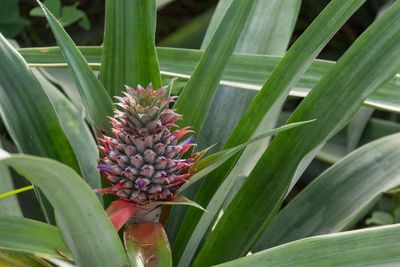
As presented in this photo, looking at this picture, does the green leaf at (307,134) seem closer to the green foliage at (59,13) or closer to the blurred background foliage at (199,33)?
the blurred background foliage at (199,33)

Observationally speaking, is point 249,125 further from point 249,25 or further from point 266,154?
point 249,25

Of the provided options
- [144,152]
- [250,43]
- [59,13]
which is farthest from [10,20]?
[144,152]

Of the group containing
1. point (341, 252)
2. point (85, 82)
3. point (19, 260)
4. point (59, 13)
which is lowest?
point (19, 260)

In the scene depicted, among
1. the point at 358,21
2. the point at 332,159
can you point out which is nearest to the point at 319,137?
the point at 332,159

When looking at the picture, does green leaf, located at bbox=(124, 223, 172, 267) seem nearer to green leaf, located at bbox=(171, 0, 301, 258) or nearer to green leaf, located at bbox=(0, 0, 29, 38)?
green leaf, located at bbox=(171, 0, 301, 258)

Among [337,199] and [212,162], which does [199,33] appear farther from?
[212,162]

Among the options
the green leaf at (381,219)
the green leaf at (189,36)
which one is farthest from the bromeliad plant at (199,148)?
the green leaf at (189,36)
